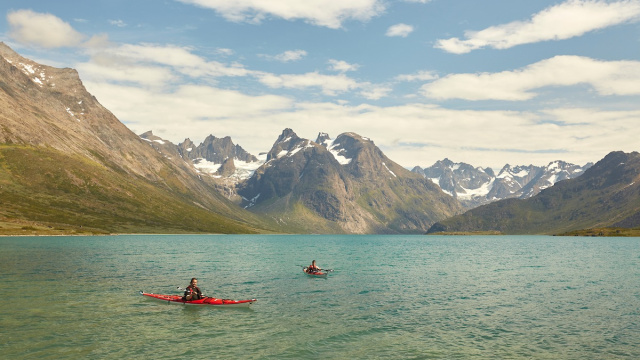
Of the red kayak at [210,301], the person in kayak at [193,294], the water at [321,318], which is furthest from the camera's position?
the person in kayak at [193,294]

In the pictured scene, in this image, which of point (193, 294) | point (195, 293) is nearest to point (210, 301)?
point (195, 293)

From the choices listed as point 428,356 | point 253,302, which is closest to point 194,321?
point 253,302

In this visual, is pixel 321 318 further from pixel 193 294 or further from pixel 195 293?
pixel 193 294

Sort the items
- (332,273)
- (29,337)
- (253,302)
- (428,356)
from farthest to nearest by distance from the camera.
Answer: (332,273) < (253,302) < (29,337) < (428,356)

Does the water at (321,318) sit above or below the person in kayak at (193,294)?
below

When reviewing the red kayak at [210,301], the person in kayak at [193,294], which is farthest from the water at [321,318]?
the person in kayak at [193,294]

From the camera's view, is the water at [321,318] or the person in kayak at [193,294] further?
the person in kayak at [193,294]

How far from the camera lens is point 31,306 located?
49000 mm

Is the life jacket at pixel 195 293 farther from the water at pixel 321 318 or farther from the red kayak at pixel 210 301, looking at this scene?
the water at pixel 321 318

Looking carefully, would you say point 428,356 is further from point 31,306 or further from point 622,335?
point 31,306

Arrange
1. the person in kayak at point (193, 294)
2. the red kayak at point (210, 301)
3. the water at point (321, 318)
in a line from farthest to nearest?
the person in kayak at point (193, 294), the red kayak at point (210, 301), the water at point (321, 318)

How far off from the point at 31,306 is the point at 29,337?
580 inches

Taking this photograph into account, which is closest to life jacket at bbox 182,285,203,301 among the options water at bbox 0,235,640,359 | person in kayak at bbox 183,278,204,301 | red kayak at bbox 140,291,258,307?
person in kayak at bbox 183,278,204,301

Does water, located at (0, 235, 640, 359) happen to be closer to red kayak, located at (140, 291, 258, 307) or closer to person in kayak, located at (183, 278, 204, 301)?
red kayak, located at (140, 291, 258, 307)
